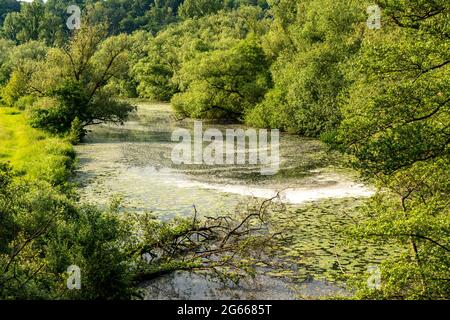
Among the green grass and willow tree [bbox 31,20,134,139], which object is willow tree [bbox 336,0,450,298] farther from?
willow tree [bbox 31,20,134,139]

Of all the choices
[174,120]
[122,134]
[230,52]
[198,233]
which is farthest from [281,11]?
[198,233]

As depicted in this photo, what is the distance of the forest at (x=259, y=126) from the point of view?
11.0 meters

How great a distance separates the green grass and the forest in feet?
0.54

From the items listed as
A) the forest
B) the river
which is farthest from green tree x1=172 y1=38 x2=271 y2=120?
the river

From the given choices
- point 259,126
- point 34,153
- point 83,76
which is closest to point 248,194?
point 34,153

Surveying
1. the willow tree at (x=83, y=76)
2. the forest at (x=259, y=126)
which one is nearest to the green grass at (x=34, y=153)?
the forest at (x=259, y=126)

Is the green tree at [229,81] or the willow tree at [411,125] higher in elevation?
the green tree at [229,81]

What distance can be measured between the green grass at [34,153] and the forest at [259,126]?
0.16 m

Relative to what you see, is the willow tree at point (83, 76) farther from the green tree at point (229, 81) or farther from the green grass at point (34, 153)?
the green tree at point (229, 81)

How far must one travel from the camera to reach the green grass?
24688mm

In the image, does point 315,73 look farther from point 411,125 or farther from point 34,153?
point 411,125

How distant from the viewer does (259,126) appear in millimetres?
47875

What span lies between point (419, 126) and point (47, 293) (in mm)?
8043
